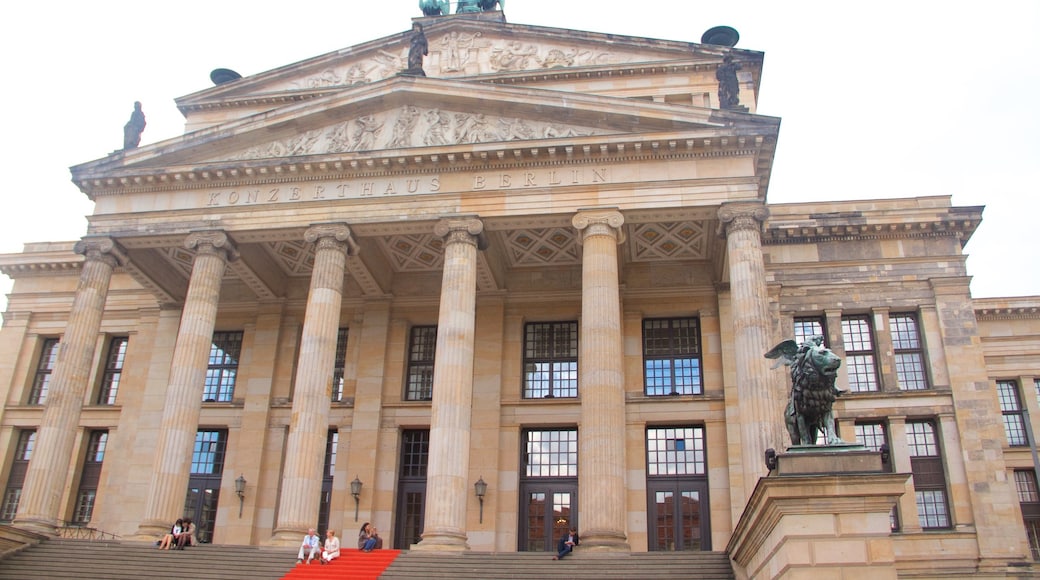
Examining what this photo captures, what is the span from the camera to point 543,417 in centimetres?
3139

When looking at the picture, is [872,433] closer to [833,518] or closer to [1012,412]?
[1012,412]

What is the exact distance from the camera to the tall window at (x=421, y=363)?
33.0 metres

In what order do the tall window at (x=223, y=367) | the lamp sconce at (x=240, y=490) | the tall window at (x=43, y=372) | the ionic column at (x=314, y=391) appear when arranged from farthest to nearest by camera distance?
the tall window at (x=43, y=372)
the tall window at (x=223, y=367)
the lamp sconce at (x=240, y=490)
the ionic column at (x=314, y=391)

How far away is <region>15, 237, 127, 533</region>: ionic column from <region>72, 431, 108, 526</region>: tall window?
5.19 metres

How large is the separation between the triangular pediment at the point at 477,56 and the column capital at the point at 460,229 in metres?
9.37

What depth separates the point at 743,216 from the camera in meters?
26.2

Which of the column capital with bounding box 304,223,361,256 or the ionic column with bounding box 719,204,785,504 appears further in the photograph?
the column capital with bounding box 304,223,361,256

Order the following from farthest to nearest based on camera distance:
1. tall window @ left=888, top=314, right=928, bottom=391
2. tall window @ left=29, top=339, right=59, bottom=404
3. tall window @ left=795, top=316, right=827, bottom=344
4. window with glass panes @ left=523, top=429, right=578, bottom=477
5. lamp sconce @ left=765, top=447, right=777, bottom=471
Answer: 1. tall window @ left=29, top=339, right=59, bottom=404
2. tall window @ left=795, top=316, right=827, bottom=344
3. window with glass panes @ left=523, top=429, right=578, bottom=477
4. tall window @ left=888, top=314, right=928, bottom=391
5. lamp sconce @ left=765, top=447, right=777, bottom=471

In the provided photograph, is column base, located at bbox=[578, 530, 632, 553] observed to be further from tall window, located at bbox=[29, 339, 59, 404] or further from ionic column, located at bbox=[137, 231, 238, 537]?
tall window, located at bbox=[29, 339, 59, 404]

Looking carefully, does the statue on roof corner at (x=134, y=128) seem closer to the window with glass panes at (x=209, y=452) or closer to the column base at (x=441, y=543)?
the window with glass panes at (x=209, y=452)

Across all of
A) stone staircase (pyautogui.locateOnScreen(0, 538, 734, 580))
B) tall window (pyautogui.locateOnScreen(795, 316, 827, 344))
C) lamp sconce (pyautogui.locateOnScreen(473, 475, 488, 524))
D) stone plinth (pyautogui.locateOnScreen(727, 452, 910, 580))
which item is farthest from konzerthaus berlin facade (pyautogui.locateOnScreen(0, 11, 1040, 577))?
stone plinth (pyautogui.locateOnScreen(727, 452, 910, 580))


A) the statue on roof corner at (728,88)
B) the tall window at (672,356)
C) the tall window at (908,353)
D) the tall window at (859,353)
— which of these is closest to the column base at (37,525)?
the tall window at (672,356)

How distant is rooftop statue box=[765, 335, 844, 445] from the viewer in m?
14.5

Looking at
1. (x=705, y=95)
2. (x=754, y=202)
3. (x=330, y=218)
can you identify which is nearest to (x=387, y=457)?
(x=330, y=218)
